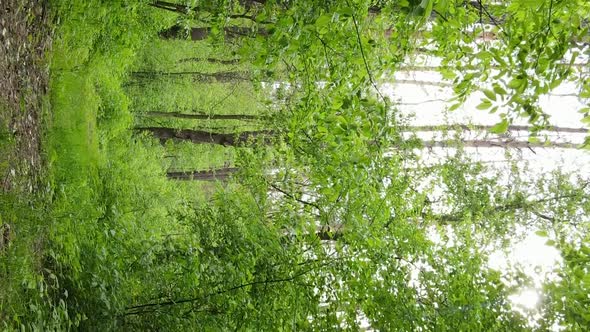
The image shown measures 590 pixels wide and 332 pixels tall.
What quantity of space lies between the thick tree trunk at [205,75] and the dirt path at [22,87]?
11.0 meters

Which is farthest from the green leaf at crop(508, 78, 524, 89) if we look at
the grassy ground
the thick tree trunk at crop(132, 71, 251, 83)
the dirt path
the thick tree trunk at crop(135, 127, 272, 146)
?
the thick tree trunk at crop(132, 71, 251, 83)

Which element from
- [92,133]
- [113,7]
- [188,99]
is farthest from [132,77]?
[113,7]

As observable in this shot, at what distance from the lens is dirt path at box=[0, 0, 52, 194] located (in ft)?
24.4

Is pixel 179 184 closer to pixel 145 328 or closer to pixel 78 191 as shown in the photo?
pixel 78 191

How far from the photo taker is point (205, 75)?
21.6 metres

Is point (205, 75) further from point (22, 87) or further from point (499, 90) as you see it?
point (499, 90)

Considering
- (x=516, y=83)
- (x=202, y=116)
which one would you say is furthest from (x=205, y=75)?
(x=516, y=83)

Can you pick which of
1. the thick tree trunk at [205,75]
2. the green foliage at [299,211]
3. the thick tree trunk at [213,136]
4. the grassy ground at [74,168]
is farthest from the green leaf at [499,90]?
the thick tree trunk at [205,75]

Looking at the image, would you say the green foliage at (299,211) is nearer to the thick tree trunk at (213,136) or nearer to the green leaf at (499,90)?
the green leaf at (499,90)

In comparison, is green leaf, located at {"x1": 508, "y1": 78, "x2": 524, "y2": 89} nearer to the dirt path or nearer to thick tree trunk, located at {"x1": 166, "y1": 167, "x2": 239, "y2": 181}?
the dirt path

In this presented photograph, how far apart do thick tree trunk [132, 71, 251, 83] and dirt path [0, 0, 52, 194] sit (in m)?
11.0

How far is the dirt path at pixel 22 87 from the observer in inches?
293

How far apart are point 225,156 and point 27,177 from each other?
15758 mm

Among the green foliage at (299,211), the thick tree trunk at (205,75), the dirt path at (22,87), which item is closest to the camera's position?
the green foliage at (299,211)
